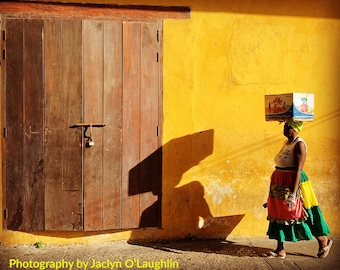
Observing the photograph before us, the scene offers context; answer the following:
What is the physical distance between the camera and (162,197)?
15.2ft

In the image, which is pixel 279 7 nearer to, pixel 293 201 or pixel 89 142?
pixel 293 201

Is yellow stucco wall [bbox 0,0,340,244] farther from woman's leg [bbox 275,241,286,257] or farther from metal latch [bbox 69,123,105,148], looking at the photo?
metal latch [bbox 69,123,105,148]

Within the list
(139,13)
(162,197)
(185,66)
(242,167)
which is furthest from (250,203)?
(139,13)

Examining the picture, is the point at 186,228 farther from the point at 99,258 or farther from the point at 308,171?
the point at 308,171

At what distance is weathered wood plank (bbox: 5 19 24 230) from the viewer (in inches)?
169

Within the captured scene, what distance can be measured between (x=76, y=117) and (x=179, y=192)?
4.86 ft

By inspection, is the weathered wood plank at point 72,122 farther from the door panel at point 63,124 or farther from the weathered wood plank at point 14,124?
the weathered wood plank at point 14,124

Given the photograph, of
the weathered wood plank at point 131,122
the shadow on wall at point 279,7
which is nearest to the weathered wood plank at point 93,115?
the weathered wood plank at point 131,122

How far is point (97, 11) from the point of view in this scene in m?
4.42

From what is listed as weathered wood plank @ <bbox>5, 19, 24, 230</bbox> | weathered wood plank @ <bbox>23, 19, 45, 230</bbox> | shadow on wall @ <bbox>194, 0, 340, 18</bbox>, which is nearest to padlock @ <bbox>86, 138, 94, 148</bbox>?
weathered wood plank @ <bbox>23, 19, 45, 230</bbox>

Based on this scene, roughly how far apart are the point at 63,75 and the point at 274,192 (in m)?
2.61

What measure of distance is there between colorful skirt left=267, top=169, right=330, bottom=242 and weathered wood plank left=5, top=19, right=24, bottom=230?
2771 millimetres

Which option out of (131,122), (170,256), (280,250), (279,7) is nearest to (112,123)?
(131,122)

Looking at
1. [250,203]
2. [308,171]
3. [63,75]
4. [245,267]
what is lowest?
[245,267]
